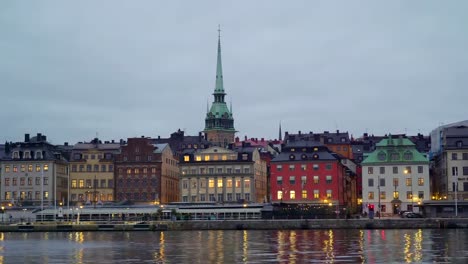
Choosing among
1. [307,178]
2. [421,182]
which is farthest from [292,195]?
[421,182]

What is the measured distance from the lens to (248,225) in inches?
4951

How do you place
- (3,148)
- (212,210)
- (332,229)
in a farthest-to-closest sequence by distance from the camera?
(3,148)
(212,210)
(332,229)

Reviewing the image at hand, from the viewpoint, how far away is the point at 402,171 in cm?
14962

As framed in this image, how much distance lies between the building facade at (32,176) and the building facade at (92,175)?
3.04m

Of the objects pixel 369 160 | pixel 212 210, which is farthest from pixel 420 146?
pixel 212 210

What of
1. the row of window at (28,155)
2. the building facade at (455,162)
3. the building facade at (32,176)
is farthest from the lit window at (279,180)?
the row of window at (28,155)

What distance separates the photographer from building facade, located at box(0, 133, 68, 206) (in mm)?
161750

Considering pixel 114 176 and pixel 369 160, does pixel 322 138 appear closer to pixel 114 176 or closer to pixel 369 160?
pixel 369 160

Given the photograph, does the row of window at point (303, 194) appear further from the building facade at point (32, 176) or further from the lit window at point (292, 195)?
the building facade at point (32, 176)

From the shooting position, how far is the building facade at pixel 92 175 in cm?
16312

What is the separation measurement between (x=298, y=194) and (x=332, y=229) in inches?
1396

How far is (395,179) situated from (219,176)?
33.4 metres

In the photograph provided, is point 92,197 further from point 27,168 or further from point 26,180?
point 27,168

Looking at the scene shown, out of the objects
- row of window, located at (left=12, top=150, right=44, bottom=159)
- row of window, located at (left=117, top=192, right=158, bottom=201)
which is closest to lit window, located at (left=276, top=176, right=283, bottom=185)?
row of window, located at (left=117, top=192, right=158, bottom=201)
